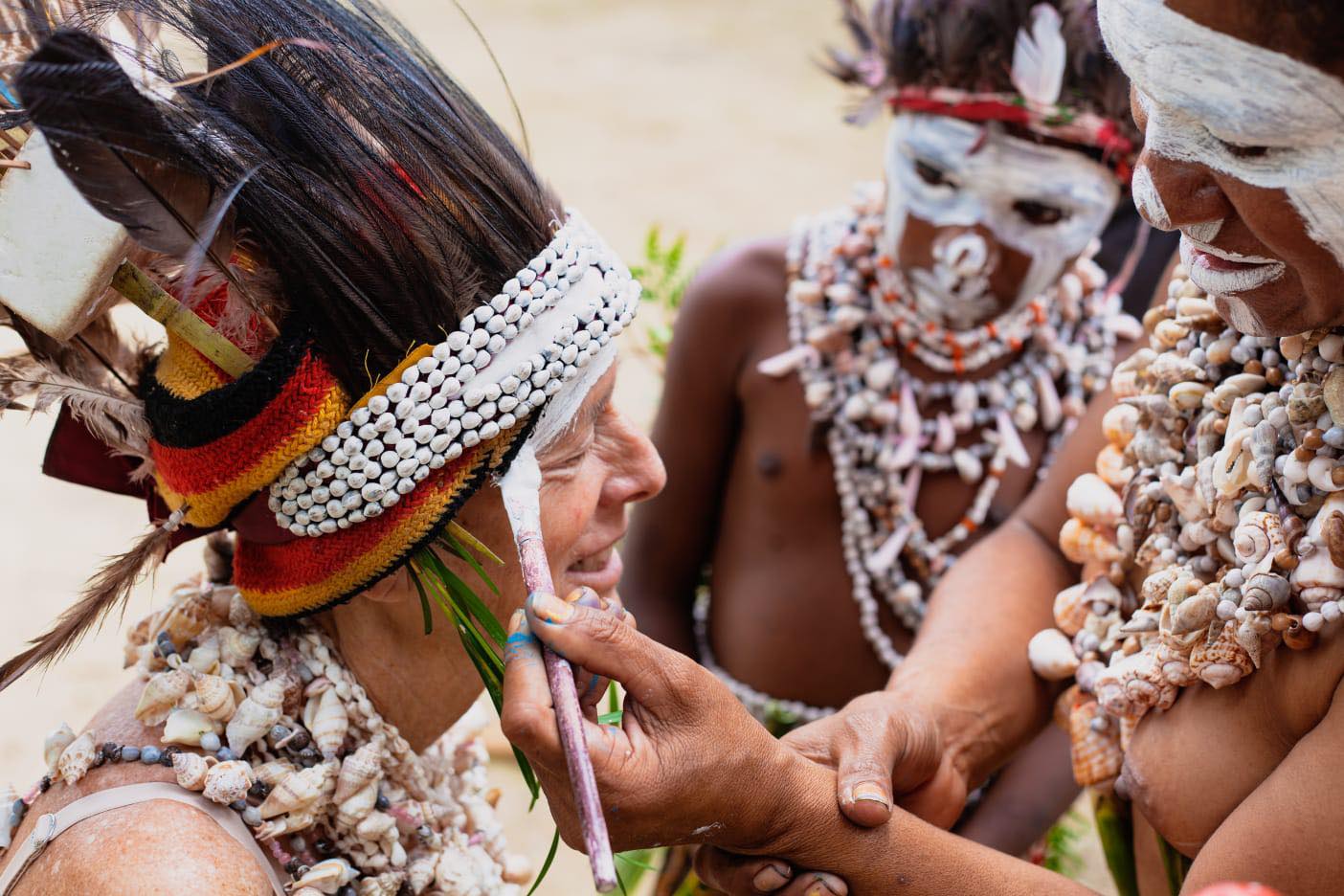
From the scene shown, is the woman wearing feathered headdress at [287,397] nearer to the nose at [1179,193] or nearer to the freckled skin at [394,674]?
the freckled skin at [394,674]

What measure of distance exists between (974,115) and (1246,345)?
4.85 feet

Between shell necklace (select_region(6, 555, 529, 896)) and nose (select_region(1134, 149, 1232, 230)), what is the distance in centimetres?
140

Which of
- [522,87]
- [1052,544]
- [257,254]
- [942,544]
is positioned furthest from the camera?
[522,87]

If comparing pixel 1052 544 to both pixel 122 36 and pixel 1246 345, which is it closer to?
pixel 1246 345

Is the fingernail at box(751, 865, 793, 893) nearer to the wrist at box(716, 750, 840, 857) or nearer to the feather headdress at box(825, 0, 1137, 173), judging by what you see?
the wrist at box(716, 750, 840, 857)

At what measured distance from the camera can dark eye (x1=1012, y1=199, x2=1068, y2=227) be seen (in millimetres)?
3287

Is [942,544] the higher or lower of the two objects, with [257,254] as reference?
lower

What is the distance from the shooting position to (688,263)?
9.58 metres

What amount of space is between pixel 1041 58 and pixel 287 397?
7.12ft

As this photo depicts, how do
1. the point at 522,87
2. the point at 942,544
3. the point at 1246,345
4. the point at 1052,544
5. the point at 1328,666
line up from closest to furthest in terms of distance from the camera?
the point at 1328,666, the point at 1246,345, the point at 1052,544, the point at 942,544, the point at 522,87

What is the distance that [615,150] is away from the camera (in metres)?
11.4

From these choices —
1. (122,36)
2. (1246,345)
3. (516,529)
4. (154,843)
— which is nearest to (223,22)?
(122,36)

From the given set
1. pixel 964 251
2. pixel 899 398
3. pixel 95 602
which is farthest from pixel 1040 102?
pixel 95 602

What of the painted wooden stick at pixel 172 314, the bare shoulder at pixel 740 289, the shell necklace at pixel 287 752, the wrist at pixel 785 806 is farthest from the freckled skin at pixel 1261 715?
the bare shoulder at pixel 740 289
